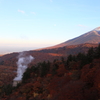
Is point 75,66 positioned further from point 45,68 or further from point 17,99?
point 17,99

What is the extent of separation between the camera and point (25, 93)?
17.5 m

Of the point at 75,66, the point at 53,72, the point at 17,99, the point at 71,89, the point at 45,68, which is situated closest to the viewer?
the point at 71,89

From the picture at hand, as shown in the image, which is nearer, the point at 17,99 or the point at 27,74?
the point at 17,99

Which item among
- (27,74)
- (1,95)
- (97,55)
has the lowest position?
(1,95)

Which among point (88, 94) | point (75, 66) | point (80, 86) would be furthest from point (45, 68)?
point (88, 94)

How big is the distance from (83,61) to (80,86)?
23.4ft

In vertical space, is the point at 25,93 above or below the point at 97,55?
below

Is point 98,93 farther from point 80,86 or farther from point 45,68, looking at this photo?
point 45,68

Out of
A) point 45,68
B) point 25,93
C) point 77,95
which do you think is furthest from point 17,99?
point 77,95

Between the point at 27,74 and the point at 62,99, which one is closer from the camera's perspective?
the point at 62,99

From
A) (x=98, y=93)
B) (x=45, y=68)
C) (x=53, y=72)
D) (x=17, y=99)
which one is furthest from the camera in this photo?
(x=45, y=68)

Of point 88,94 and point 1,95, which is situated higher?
point 88,94

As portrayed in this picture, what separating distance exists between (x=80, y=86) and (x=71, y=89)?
0.82m

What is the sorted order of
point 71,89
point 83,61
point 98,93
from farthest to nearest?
point 83,61 → point 71,89 → point 98,93
